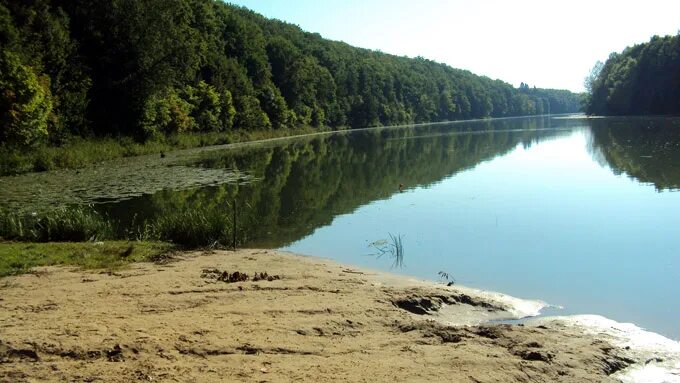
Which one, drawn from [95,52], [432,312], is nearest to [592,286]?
[432,312]

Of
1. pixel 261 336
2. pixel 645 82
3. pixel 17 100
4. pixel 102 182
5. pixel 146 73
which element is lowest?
pixel 261 336

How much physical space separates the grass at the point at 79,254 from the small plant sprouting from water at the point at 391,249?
4.95 metres

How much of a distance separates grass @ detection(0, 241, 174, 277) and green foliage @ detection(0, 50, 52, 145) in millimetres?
21711

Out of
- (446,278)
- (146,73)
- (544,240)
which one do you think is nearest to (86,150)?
(146,73)

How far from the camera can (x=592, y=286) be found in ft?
34.8

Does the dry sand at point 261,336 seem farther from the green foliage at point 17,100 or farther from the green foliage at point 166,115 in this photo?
the green foliage at point 166,115

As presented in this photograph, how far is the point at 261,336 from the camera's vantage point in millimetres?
6832

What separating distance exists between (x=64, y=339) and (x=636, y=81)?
129 metres

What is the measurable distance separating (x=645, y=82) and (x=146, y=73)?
338 ft

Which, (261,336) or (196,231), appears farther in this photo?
(196,231)

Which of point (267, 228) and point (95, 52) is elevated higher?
point (95, 52)

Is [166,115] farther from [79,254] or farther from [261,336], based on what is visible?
[261,336]

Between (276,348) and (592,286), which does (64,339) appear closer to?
(276,348)

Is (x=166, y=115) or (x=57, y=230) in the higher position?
(x=166, y=115)
